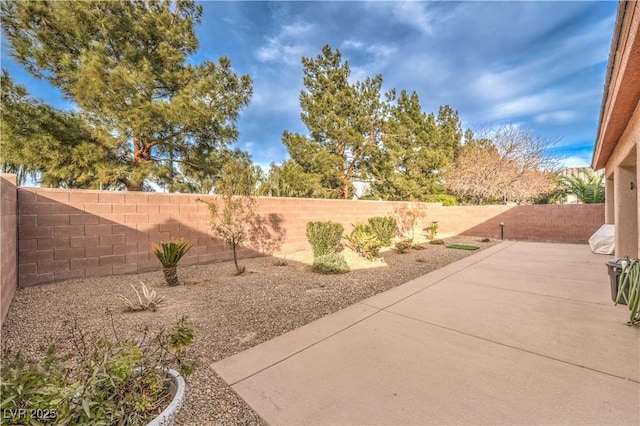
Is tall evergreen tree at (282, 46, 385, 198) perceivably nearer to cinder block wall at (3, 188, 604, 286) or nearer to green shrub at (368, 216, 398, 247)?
cinder block wall at (3, 188, 604, 286)

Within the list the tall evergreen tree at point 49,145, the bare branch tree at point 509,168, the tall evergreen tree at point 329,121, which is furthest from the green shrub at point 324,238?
the bare branch tree at point 509,168

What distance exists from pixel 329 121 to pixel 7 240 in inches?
576

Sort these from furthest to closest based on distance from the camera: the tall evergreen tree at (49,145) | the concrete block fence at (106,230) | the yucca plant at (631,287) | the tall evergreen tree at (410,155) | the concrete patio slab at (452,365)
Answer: the tall evergreen tree at (410,155) < the tall evergreen tree at (49,145) < the concrete block fence at (106,230) < the yucca plant at (631,287) < the concrete patio slab at (452,365)

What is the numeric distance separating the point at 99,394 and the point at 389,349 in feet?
7.63

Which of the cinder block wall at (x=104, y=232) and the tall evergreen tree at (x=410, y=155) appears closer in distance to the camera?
the cinder block wall at (x=104, y=232)

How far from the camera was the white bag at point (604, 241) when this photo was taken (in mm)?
8195

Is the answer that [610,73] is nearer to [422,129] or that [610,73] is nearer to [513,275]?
[513,275]

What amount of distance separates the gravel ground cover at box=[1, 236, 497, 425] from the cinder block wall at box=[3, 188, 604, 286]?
0.32 meters

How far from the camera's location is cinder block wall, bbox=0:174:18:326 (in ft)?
11.0

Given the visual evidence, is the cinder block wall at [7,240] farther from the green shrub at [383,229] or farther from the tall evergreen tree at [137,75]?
the green shrub at [383,229]

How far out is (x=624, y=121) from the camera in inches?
185

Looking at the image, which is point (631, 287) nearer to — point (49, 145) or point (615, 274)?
point (615, 274)

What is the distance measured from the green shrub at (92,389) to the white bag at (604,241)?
1132 centimetres

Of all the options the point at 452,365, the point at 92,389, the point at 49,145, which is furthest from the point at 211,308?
the point at 49,145
